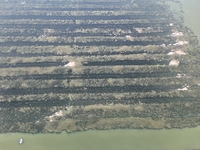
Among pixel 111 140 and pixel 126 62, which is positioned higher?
pixel 126 62

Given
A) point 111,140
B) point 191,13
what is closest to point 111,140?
point 111,140

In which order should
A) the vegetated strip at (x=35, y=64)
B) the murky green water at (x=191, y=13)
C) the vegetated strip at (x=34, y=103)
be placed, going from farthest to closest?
1. the murky green water at (x=191, y=13)
2. the vegetated strip at (x=35, y=64)
3. the vegetated strip at (x=34, y=103)

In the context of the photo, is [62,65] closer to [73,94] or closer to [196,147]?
[73,94]

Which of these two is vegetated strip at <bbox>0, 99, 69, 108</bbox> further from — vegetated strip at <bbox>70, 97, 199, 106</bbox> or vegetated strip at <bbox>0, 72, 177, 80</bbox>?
vegetated strip at <bbox>0, 72, 177, 80</bbox>

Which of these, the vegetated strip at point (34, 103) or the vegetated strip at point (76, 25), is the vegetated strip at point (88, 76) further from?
the vegetated strip at point (76, 25)

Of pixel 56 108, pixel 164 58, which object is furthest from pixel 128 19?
pixel 56 108

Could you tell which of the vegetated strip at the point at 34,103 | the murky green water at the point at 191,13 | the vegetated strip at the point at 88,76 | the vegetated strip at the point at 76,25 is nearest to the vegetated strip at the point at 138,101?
the vegetated strip at the point at 34,103

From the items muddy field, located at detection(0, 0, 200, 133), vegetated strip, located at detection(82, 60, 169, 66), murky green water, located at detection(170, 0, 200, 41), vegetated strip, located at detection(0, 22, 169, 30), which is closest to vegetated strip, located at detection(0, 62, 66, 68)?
muddy field, located at detection(0, 0, 200, 133)

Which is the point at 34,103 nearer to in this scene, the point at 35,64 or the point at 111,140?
the point at 35,64
